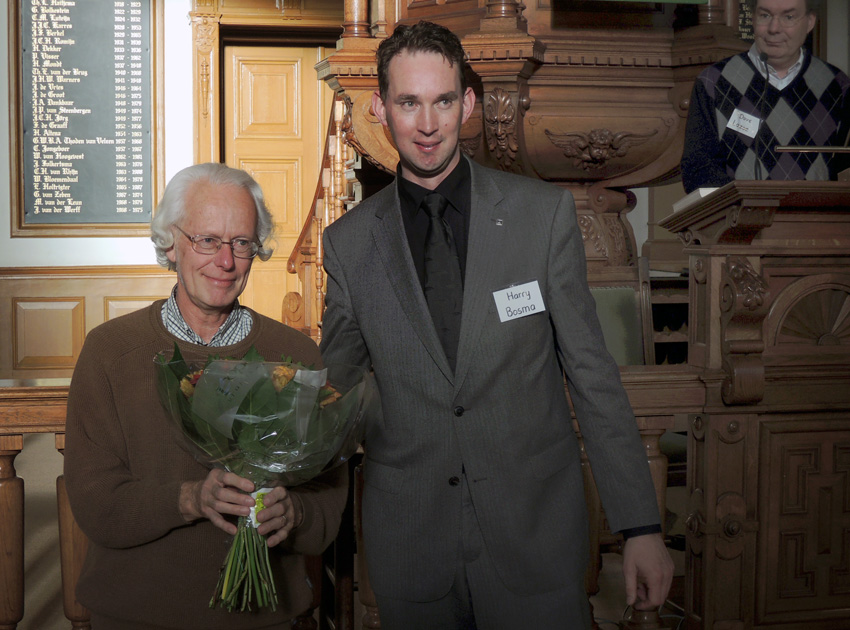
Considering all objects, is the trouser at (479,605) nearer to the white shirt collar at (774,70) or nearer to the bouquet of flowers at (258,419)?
the bouquet of flowers at (258,419)

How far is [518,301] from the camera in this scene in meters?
1.65

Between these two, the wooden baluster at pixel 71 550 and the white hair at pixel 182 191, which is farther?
the wooden baluster at pixel 71 550

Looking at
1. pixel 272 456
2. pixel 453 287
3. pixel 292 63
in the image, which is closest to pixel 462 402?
pixel 453 287

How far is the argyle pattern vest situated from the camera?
2.95 metres

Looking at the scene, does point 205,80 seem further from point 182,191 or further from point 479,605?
point 479,605

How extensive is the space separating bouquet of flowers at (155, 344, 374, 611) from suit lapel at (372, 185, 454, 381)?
0.20 m

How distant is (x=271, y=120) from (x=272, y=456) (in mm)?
7001

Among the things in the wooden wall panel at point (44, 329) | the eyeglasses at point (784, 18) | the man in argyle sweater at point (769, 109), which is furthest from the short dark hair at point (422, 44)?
the wooden wall panel at point (44, 329)

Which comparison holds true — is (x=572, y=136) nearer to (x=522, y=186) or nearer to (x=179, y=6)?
(x=522, y=186)

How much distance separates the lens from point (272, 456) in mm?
1383

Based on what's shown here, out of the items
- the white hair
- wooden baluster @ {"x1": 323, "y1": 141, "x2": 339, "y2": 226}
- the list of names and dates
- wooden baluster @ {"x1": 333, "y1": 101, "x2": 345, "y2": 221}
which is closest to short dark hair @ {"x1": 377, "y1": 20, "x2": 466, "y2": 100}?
the white hair

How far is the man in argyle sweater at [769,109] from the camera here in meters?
2.93

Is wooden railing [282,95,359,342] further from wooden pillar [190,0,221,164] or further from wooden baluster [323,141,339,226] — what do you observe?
wooden pillar [190,0,221,164]

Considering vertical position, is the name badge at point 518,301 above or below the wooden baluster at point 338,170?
below
